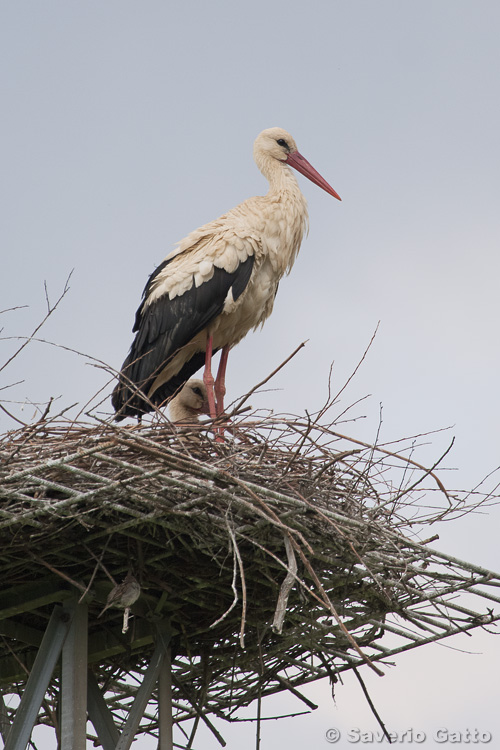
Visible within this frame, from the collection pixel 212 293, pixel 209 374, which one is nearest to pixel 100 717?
pixel 209 374

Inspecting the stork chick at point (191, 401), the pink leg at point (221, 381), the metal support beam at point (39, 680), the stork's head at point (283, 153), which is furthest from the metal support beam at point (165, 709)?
the stork's head at point (283, 153)

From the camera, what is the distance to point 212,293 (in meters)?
7.83

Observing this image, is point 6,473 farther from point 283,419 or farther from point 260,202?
point 260,202

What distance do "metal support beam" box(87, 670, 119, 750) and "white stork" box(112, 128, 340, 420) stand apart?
193 cm

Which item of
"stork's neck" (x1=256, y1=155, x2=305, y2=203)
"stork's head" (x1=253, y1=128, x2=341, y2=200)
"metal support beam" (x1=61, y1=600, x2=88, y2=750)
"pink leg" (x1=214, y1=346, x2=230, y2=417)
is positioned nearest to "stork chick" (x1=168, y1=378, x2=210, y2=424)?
"pink leg" (x1=214, y1=346, x2=230, y2=417)

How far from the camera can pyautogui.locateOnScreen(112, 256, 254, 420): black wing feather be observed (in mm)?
7832

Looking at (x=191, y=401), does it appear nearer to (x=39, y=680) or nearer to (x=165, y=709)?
(x=165, y=709)

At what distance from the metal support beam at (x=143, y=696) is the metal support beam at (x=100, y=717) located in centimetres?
20

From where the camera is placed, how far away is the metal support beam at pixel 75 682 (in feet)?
18.8

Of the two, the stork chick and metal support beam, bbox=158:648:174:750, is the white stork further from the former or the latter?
metal support beam, bbox=158:648:174:750

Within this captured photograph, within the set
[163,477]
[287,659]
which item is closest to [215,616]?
[287,659]

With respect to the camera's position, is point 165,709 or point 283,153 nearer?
point 165,709

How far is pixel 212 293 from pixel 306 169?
170 cm

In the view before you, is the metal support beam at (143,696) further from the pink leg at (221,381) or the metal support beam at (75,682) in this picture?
the pink leg at (221,381)
